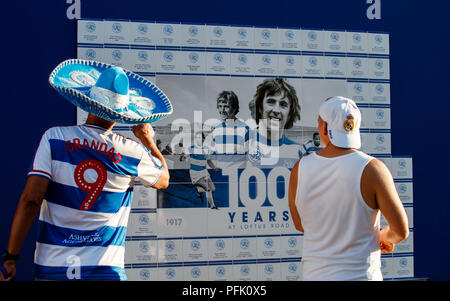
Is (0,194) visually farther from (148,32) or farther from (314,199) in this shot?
(314,199)

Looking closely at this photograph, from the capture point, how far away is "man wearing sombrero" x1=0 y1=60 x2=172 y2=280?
1.64 meters

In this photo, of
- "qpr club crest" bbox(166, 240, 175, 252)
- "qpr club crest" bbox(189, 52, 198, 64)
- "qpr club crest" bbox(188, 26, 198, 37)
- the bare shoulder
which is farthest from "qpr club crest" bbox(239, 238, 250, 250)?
the bare shoulder

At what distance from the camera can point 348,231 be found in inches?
60.6

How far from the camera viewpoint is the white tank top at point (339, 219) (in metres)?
1.52

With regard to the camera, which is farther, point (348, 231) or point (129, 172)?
point (129, 172)

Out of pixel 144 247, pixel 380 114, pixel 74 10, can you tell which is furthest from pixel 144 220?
pixel 380 114

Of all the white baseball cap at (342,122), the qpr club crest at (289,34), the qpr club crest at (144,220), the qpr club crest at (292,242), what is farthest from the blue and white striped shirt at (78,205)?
the qpr club crest at (289,34)

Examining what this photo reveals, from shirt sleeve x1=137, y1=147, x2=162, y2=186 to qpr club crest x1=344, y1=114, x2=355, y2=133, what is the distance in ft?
2.74

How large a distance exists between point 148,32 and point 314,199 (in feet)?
7.85

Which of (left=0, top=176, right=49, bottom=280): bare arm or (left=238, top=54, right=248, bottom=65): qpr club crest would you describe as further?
(left=238, top=54, right=248, bottom=65): qpr club crest

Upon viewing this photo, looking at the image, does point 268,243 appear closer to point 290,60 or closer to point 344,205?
point 290,60

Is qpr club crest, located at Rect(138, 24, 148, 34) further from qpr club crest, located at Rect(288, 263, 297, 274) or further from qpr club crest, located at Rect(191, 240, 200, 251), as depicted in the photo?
qpr club crest, located at Rect(288, 263, 297, 274)
